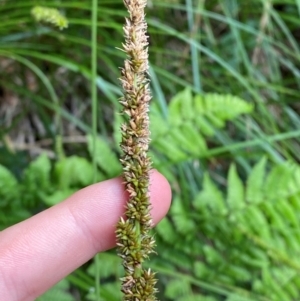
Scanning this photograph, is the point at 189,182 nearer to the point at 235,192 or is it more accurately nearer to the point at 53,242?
the point at 235,192

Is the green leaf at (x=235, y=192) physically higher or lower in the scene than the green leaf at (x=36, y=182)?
lower

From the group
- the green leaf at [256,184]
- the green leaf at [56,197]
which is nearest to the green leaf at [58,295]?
the green leaf at [56,197]

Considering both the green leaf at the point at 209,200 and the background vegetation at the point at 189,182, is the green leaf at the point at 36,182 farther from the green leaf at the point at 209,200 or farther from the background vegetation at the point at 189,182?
the green leaf at the point at 209,200

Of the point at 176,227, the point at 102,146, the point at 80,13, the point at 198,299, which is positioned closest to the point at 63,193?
the point at 102,146

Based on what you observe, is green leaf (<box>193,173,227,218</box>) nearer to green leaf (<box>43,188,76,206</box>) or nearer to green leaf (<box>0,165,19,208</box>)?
green leaf (<box>43,188,76,206</box>)

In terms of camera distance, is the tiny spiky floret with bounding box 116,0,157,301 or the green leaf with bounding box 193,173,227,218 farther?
the green leaf with bounding box 193,173,227,218

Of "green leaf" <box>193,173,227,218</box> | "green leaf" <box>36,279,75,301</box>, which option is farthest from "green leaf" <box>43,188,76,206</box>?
"green leaf" <box>193,173,227,218</box>

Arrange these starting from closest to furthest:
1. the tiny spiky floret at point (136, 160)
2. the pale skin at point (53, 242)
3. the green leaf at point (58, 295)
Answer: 1. the tiny spiky floret at point (136, 160)
2. the pale skin at point (53, 242)
3. the green leaf at point (58, 295)
